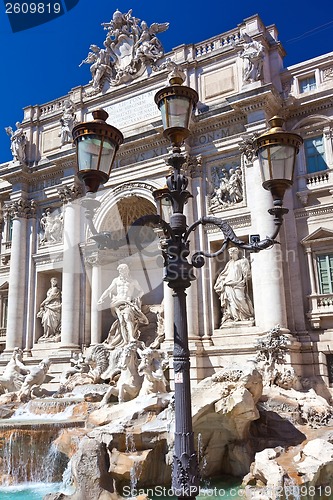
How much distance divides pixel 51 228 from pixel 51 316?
142 inches

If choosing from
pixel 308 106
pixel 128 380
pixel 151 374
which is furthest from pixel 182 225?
pixel 308 106

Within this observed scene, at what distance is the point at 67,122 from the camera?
20.3 metres

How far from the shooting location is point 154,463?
9422 millimetres

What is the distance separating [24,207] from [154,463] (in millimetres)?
14140

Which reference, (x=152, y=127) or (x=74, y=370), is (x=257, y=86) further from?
(x=74, y=370)

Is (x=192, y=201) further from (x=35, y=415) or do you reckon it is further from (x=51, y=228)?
(x=35, y=415)

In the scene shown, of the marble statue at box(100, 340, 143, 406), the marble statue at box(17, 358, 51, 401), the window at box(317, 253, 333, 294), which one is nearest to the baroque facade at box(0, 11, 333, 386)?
the window at box(317, 253, 333, 294)

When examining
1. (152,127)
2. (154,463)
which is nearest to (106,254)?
(152,127)

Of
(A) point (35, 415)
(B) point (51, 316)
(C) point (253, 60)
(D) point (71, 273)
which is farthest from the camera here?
(B) point (51, 316)

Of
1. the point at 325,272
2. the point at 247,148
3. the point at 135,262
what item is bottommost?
the point at 325,272

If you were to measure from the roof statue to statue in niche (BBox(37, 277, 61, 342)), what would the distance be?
860 centimetres

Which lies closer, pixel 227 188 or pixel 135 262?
pixel 227 188

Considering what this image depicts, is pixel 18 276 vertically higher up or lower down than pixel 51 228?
lower down

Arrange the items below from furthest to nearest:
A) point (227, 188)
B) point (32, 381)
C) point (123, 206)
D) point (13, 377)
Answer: point (123, 206), point (13, 377), point (227, 188), point (32, 381)
